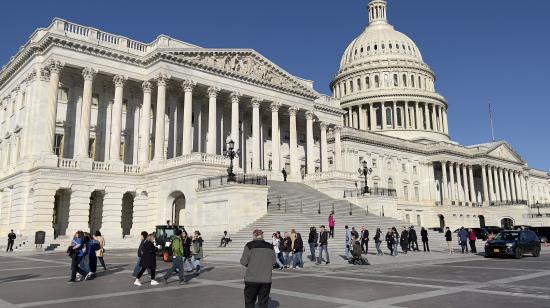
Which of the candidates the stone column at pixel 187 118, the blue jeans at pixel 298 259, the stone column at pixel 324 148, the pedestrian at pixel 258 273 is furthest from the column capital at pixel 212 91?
the pedestrian at pixel 258 273

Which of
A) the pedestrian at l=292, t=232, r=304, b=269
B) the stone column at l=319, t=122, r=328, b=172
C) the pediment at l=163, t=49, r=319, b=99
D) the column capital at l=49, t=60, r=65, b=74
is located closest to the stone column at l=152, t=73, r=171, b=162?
the pediment at l=163, t=49, r=319, b=99

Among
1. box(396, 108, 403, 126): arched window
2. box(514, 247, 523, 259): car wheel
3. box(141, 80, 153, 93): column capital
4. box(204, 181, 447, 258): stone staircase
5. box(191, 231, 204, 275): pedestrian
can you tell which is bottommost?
box(514, 247, 523, 259): car wheel

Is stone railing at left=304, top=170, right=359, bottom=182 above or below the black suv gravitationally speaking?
above

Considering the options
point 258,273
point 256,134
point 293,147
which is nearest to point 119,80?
point 256,134

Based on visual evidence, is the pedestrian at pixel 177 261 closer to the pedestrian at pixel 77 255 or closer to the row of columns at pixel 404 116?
the pedestrian at pixel 77 255

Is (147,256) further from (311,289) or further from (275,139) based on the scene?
(275,139)

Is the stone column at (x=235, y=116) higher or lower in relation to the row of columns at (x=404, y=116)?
lower

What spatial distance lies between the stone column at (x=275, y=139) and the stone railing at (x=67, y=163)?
2317 cm

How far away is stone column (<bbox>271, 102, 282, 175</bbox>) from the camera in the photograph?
5444 cm

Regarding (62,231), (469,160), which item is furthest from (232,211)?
(469,160)

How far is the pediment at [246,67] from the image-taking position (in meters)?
46.8

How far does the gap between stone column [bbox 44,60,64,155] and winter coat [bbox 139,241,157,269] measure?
95.2ft

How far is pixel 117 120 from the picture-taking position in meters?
43.5

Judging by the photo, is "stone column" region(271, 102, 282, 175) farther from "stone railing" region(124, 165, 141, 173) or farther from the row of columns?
the row of columns
